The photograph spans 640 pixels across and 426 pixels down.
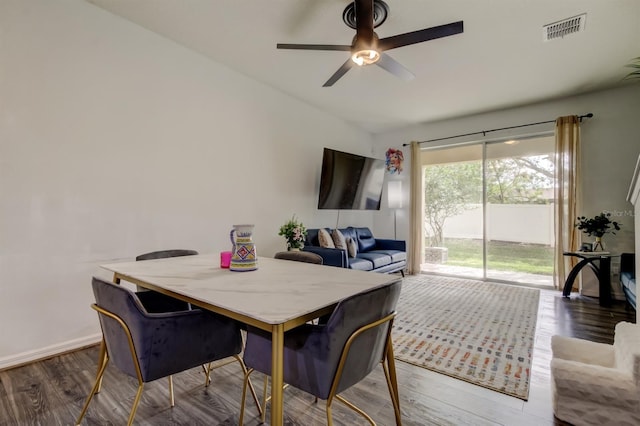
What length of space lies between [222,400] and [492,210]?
193 inches

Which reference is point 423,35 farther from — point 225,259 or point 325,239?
point 325,239

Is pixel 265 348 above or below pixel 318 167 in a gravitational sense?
below

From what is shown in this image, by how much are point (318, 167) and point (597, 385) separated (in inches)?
Answer: 158

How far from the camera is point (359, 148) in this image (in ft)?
19.7

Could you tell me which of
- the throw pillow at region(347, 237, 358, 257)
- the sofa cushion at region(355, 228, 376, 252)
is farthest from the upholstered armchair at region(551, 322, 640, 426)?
the sofa cushion at region(355, 228, 376, 252)

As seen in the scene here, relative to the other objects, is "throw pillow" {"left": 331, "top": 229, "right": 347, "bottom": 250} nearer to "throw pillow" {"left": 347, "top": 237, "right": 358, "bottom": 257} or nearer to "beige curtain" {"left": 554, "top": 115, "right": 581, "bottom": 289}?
"throw pillow" {"left": 347, "top": 237, "right": 358, "bottom": 257}

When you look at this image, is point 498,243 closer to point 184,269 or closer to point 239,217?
point 239,217

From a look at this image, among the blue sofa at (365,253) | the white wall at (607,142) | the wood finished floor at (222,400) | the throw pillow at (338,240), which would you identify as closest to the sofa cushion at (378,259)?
the blue sofa at (365,253)

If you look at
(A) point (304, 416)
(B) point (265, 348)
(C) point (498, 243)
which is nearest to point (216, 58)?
(B) point (265, 348)

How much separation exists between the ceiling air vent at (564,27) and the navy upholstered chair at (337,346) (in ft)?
9.73

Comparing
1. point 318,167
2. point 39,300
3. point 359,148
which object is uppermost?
point 359,148

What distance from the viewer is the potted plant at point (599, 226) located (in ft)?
12.8

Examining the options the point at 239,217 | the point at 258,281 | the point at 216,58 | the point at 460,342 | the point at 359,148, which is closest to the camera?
the point at 258,281

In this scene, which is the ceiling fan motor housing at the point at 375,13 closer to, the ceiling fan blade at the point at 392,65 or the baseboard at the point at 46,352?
the ceiling fan blade at the point at 392,65
